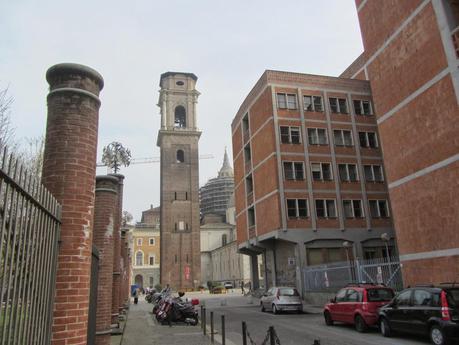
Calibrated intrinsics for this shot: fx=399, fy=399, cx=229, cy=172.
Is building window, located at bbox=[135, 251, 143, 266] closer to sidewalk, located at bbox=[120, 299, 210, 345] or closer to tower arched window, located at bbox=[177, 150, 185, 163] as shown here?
tower arched window, located at bbox=[177, 150, 185, 163]

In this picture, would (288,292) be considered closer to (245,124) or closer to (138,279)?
(245,124)

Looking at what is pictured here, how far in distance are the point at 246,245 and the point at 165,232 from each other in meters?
35.8

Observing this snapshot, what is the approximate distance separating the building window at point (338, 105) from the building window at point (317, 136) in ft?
7.28

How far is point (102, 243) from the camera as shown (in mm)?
10273

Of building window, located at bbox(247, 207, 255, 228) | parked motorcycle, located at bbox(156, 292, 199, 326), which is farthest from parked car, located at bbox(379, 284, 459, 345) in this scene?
building window, located at bbox(247, 207, 255, 228)

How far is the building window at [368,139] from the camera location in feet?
113

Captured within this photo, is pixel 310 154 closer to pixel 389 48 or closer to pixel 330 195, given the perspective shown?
pixel 330 195

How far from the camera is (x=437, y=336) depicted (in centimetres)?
1055

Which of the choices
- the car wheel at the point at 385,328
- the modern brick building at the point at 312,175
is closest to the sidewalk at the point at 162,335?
the car wheel at the point at 385,328

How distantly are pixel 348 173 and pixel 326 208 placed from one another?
3.77 m

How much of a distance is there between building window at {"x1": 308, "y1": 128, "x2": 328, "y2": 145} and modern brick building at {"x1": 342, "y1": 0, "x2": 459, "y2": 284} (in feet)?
38.7

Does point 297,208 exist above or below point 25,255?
above

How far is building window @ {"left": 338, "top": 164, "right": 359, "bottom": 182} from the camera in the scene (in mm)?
33000

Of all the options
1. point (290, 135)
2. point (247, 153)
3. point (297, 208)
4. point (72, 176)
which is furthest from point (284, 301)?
point (247, 153)
